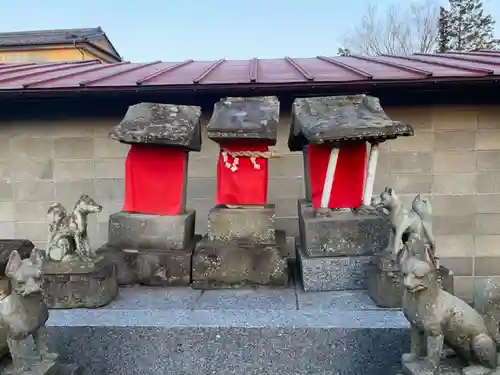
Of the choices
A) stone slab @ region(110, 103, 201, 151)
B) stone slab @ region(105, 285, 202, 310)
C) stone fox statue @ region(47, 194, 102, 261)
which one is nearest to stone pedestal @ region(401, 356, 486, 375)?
stone slab @ region(105, 285, 202, 310)

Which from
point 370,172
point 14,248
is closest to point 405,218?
point 370,172

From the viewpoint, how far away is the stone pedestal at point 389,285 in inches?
116

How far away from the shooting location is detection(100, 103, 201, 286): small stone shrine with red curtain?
11.7 ft

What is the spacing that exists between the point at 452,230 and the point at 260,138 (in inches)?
112

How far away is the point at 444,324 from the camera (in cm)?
216

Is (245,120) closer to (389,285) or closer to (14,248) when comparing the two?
(389,285)

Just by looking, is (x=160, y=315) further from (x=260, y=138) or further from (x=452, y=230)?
(x=452, y=230)

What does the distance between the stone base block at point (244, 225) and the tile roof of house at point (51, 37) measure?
1006cm

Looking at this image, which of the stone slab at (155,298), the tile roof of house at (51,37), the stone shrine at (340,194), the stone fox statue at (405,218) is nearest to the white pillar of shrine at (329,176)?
the stone shrine at (340,194)

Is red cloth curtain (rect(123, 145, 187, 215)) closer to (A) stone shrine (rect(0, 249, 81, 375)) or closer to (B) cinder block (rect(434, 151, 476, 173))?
(A) stone shrine (rect(0, 249, 81, 375))

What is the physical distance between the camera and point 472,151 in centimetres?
488

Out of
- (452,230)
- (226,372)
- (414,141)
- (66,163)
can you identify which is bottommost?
(226,372)

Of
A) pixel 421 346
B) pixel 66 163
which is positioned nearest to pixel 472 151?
pixel 421 346

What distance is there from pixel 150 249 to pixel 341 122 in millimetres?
1822
